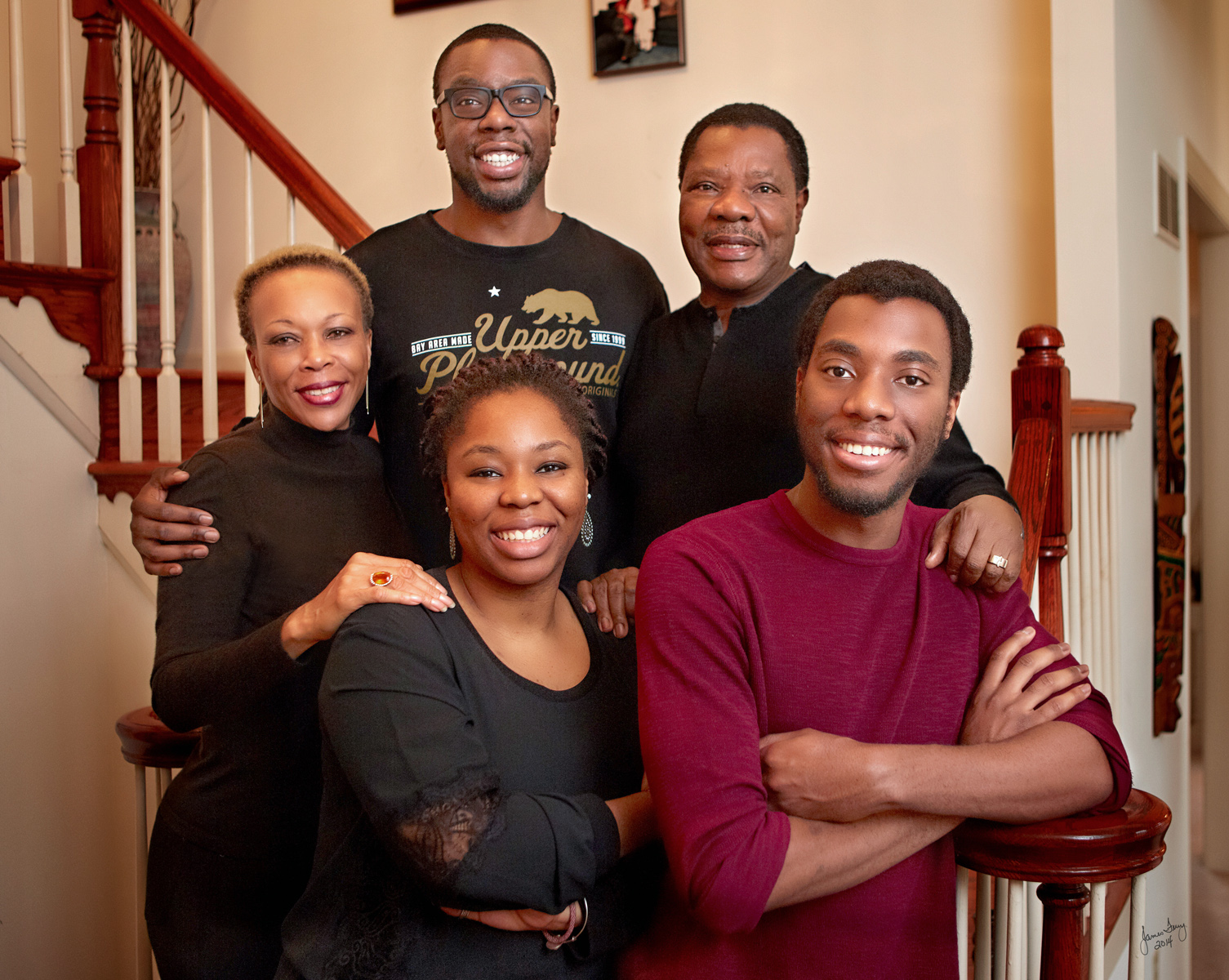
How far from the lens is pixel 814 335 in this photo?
1294 millimetres

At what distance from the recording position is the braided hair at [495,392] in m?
1.33

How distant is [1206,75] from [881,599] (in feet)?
13.5

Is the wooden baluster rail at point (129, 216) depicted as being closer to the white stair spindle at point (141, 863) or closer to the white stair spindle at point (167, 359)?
the white stair spindle at point (167, 359)

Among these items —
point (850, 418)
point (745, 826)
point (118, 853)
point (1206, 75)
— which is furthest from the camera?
point (1206, 75)

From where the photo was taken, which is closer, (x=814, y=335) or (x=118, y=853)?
(x=814, y=335)

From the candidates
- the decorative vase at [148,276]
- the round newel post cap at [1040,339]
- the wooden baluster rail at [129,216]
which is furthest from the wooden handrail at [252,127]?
the round newel post cap at [1040,339]

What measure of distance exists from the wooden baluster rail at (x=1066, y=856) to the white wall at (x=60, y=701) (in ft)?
7.44

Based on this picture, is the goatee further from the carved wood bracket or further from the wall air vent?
the wall air vent

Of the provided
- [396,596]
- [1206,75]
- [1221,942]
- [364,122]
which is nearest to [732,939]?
[396,596]

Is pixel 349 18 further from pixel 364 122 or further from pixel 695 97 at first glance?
pixel 695 97

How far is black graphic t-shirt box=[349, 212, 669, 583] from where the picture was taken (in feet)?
5.83

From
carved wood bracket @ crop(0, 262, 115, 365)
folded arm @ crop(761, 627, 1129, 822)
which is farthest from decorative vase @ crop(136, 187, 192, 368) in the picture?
folded arm @ crop(761, 627, 1129, 822)

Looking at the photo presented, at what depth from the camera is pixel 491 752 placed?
119 centimetres

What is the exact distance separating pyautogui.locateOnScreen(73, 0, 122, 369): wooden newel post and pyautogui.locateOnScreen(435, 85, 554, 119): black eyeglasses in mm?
1482
